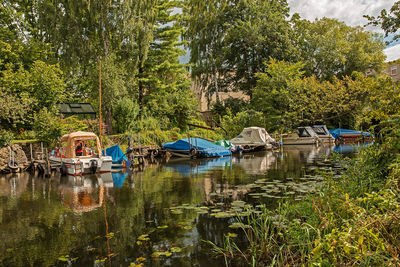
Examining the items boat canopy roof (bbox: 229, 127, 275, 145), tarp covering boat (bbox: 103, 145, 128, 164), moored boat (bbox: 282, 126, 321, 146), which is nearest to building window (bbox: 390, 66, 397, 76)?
moored boat (bbox: 282, 126, 321, 146)

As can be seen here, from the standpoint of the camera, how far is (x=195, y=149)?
2472 centimetres

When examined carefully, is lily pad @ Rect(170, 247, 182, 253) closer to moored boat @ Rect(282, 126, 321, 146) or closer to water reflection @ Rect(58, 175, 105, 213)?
water reflection @ Rect(58, 175, 105, 213)

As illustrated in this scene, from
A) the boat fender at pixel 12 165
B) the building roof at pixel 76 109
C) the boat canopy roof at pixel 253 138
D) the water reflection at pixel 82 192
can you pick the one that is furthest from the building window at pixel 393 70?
the boat fender at pixel 12 165

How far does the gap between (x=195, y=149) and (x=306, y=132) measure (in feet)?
60.0

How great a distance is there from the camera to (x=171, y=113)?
3212cm

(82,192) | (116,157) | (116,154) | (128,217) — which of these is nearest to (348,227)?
(128,217)

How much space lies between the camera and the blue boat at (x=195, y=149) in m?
24.8

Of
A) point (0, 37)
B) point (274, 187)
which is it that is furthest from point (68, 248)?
point (0, 37)

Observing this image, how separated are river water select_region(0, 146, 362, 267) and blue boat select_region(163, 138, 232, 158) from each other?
10.5 meters

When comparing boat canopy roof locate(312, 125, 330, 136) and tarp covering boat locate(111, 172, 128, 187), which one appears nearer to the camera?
tarp covering boat locate(111, 172, 128, 187)

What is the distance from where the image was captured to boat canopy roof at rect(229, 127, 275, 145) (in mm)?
30234

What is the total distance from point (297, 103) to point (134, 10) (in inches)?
887

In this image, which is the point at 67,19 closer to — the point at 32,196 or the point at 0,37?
the point at 0,37

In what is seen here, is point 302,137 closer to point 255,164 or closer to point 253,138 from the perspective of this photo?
point 253,138
